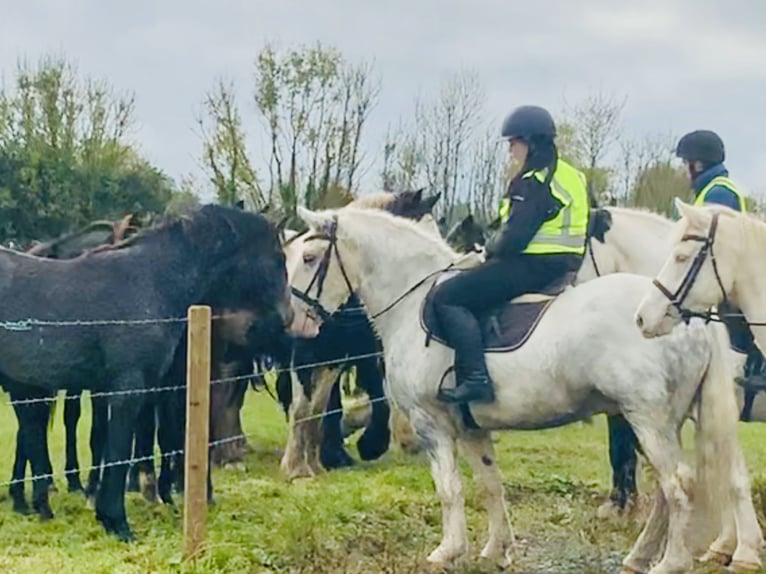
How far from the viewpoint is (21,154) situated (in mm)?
32625

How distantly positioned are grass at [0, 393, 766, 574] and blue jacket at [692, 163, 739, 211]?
208 centimetres

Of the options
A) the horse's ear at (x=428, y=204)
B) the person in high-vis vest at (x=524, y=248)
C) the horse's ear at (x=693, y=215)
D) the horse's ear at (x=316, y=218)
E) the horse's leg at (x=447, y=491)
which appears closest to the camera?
the horse's ear at (x=693, y=215)

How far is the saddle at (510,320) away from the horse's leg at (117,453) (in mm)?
2024

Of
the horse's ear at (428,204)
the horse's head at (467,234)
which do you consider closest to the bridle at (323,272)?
the horse's ear at (428,204)

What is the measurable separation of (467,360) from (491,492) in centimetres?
114

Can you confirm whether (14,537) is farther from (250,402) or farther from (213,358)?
(250,402)

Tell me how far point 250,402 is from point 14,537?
10046mm

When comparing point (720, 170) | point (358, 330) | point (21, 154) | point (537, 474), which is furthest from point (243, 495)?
point (21, 154)

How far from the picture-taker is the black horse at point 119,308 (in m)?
7.34

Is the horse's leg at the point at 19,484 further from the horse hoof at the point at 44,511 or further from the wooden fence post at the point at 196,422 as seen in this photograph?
the wooden fence post at the point at 196,422

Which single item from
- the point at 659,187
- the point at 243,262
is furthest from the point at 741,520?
the point at 659,187

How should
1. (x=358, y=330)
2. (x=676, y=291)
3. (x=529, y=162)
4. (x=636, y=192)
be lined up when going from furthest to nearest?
(x=636, y=192) < (x=358, y=330) < (x=529, y=162) < (x=676, y=291)

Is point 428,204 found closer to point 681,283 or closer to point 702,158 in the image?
point 702,158

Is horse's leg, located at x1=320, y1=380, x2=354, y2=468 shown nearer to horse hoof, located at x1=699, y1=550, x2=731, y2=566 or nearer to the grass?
the grass
